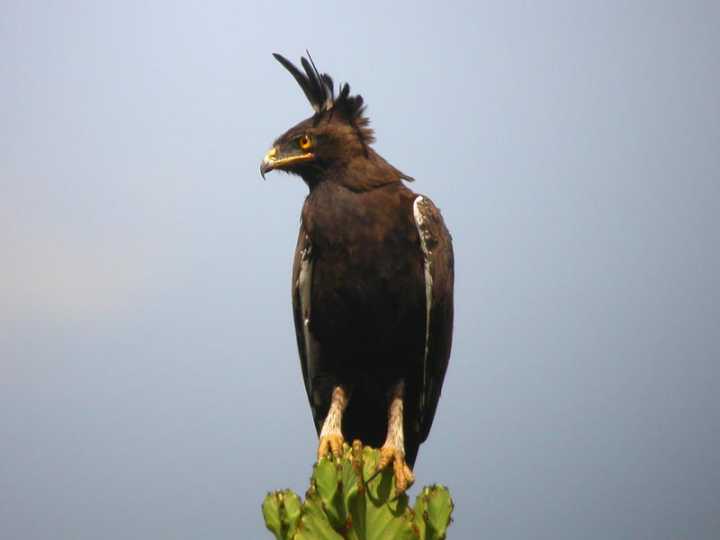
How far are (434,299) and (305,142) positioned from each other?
1235 millimetres

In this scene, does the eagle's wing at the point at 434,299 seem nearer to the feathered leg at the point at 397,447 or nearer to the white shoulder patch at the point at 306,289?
the feathered leg at the point at 397,447

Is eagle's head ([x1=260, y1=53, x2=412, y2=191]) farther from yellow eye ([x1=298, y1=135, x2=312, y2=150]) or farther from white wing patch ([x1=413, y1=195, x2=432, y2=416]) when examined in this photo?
white wing patch ([x1=413, y1=195, x2=432, y2=416])

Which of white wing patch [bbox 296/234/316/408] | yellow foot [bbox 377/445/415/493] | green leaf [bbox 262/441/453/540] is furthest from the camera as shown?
white wing patch [bbox 296/234/316/408]

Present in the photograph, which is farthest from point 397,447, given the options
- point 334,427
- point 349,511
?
point 349,511

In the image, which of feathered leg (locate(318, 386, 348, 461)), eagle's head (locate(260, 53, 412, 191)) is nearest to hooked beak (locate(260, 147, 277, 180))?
eagle's head (locate(260, 53, 412, 191))

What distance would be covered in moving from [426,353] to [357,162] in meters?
1.22

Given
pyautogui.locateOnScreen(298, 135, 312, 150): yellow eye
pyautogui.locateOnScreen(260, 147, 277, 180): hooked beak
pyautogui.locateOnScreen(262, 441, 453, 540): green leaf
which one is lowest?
pyautogui.locateOnScreen(262, 441, 453, 540): green leaf

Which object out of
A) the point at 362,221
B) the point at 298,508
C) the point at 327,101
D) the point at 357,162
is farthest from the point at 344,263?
the point at 298,508

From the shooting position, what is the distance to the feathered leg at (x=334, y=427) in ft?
14.7

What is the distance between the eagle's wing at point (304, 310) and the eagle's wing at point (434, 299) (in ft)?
2.20

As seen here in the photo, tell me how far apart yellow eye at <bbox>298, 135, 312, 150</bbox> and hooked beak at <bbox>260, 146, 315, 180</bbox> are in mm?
49

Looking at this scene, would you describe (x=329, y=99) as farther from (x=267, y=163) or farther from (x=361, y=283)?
(x=361, y=283)

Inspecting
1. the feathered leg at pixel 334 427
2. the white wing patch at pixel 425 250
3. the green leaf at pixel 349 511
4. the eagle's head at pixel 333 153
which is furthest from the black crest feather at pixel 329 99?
the green leaf at pixel 349 511

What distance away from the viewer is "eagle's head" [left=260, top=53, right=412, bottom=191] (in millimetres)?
4809
